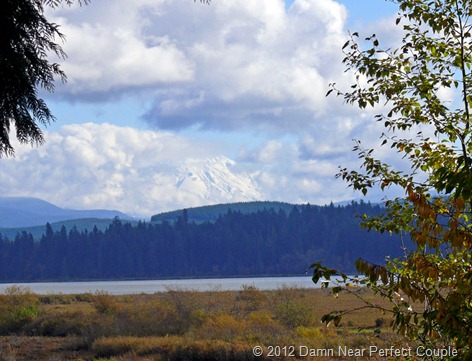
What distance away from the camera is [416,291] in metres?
6.53

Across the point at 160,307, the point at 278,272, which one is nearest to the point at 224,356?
the point at 160,307

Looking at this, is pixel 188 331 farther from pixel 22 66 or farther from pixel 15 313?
pixel 22 66

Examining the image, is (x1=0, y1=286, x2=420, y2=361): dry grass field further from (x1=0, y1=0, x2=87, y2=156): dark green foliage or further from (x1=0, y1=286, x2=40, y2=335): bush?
(x1=0, y1=0, x2=87, y2=156): dark green foliage

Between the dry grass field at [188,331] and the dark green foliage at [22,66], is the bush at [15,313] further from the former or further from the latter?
the dark green foliage at [22,66]

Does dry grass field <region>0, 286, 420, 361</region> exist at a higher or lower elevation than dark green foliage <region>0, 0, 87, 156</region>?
lower

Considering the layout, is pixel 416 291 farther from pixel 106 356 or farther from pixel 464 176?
pixel 106 356

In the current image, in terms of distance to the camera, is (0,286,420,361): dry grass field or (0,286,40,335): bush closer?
(0,286,420,361): dry grass field

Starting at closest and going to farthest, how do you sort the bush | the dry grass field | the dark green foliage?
1. the dark green foliage
2. the dry grass field
3. the bush

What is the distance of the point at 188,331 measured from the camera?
93.2 ft

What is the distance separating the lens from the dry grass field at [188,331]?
2144 cm

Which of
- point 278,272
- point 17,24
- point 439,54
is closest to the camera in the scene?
point 439,54

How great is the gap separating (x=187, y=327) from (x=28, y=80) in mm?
20781

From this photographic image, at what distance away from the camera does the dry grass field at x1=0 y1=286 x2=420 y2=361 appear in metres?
21.4

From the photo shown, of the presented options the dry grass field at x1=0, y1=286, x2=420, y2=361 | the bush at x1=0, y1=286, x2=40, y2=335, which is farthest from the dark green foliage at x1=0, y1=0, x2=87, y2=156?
the bush at x1=0, y1=286, x2=40, y2=335
